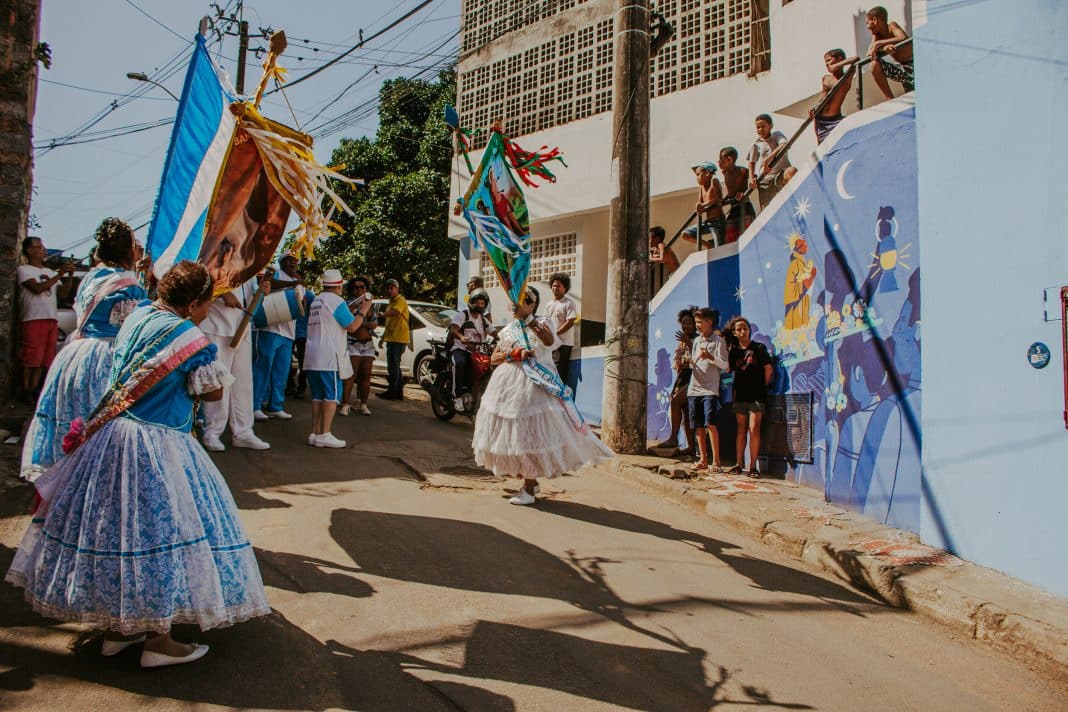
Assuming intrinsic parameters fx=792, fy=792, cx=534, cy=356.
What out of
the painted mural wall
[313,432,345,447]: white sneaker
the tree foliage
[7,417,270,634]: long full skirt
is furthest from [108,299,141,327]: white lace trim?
the tree foliage

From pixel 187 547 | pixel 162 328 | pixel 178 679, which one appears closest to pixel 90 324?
pixel 162 328

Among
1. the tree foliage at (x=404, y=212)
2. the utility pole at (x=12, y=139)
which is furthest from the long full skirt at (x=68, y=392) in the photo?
the tree foliage at (x=404, y=212)

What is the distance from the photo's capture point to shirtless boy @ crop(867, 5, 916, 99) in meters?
8.61

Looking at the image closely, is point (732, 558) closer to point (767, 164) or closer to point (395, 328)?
point (767, 164)

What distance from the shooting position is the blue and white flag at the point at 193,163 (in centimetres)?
479

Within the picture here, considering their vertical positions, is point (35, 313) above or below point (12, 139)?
Answer: below

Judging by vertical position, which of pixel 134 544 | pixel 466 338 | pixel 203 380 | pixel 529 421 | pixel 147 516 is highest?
pixel 466 338

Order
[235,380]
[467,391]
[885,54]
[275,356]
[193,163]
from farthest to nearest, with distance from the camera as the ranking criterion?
[467,391], [275,356], [885,54], [235,380], [193,163]

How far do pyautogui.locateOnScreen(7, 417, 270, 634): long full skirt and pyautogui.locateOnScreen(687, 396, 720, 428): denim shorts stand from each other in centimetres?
610

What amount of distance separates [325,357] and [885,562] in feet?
19.0

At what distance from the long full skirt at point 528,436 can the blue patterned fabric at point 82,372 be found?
3161 mm

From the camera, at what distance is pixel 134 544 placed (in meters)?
3.33

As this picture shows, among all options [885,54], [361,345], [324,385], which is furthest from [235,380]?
[885,54]

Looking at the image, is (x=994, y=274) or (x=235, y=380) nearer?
(x=994, y=274)
